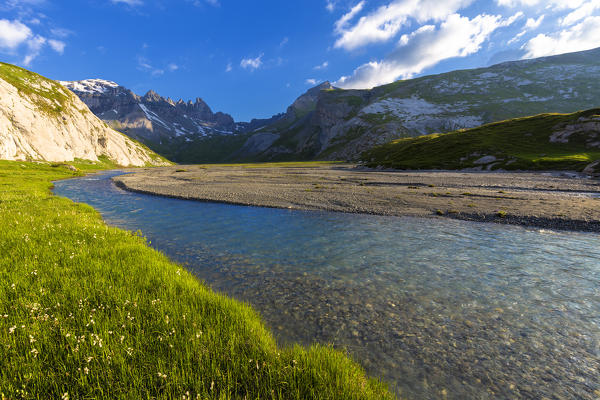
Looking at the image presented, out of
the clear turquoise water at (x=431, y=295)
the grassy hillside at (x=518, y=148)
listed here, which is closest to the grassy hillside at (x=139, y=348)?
the clear turquoise water at (x=431, y=295)

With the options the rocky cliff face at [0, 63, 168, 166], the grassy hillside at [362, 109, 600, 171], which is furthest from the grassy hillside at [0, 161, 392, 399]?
the rocky cliff face at [0, 63, 168, 166]

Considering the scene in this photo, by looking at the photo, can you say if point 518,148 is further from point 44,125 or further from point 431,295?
point 44,125

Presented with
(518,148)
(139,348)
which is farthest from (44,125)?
(518,148)

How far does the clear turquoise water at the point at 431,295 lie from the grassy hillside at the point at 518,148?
60189 millimetres

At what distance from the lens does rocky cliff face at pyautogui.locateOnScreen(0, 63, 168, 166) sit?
285 ft

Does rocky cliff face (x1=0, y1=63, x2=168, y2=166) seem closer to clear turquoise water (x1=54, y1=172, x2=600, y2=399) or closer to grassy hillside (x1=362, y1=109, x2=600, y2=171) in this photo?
clear turquoise water (x1=54, y1=172, x2=600, y2=399)

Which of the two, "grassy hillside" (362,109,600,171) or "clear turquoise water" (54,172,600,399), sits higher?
"grassy hillside" (362,109,600,171)

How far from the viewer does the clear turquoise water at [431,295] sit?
5.77 m

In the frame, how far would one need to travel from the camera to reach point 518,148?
73.0 m

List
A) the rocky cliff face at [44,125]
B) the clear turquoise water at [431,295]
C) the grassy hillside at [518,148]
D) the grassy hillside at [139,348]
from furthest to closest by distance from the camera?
the rocky cliff face at [44,125] → the grassy hillside at [518,148] → the clear turquoise water at [431,295] → the grassy hillside at [139,348]

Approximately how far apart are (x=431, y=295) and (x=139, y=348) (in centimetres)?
906

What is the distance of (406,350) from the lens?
6.39 m

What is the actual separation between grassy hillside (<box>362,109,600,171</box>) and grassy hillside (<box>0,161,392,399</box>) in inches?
2961

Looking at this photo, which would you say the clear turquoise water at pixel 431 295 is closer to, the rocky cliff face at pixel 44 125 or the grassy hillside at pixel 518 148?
the grassy hillside at pixel 518 148
